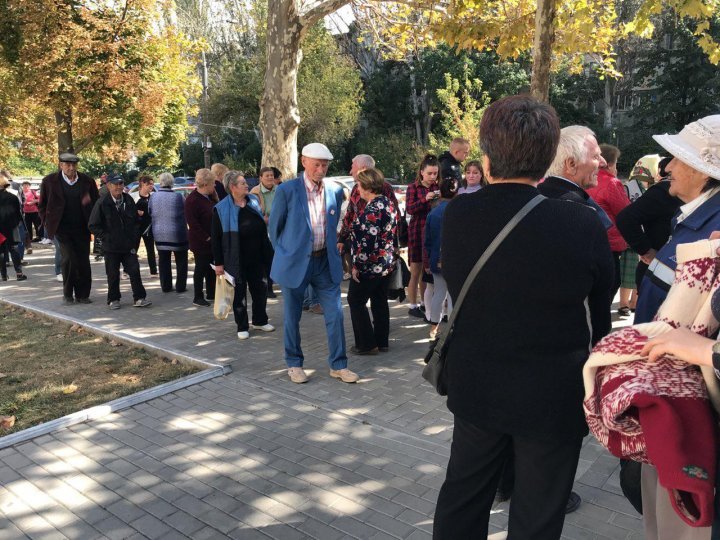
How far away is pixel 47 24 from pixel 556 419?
15.0 metres

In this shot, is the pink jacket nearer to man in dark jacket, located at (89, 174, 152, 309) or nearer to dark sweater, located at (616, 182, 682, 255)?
dark sweater, located at (616, 182, 682, 255)

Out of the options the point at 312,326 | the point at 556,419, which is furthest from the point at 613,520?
the point at 312,326

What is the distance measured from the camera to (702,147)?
2.22m

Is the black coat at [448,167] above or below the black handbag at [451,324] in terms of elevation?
above

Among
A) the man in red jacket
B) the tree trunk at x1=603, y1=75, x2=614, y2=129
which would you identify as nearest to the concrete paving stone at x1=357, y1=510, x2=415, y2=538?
the man in red jacket

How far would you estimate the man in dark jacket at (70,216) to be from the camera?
28.4ft

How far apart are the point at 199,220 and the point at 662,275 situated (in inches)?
283

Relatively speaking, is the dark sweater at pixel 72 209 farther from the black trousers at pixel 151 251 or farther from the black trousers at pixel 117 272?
the black trousers at pixel 151 251

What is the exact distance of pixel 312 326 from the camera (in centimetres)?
754

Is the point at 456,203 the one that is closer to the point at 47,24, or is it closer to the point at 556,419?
the point at 556,419

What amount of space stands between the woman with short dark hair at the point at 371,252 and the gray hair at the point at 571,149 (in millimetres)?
2988

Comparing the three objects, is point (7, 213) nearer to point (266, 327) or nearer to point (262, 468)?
point (266, 327)

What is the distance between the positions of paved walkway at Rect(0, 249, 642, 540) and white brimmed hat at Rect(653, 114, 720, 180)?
1971mm

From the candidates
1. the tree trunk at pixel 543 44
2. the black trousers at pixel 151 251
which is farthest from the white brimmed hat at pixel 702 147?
the black trousers at pixel 151 251
